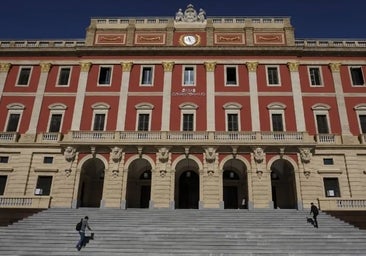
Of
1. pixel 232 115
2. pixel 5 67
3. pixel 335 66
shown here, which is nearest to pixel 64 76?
pixel 5 67

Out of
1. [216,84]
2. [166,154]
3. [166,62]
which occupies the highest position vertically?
[166,62]

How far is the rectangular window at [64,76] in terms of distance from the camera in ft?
104

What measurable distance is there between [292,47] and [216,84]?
321 inches

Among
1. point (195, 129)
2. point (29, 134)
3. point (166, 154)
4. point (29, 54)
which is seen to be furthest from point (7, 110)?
point (195, 129)

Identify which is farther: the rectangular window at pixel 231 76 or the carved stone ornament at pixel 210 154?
the rectangular window at pixel 231 76

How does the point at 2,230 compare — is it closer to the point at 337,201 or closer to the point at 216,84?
the point at 216,84

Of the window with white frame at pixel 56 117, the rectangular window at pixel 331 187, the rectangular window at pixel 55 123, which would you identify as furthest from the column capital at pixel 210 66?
the rectangular window at pixel 55 123

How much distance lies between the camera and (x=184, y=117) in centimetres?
2964

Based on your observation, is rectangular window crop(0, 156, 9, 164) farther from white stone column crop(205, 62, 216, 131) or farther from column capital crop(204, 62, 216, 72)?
column capital crop(204, 62, 216, 72)

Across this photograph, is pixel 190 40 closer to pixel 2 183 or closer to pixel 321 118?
pixel 321 118

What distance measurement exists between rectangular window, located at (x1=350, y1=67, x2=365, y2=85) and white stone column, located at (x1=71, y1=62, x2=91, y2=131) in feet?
82.8

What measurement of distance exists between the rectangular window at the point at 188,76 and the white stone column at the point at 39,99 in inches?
521

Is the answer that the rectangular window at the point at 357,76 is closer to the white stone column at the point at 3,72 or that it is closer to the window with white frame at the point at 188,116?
the window with white frame at the point at 188,116

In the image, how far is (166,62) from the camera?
3180cm
